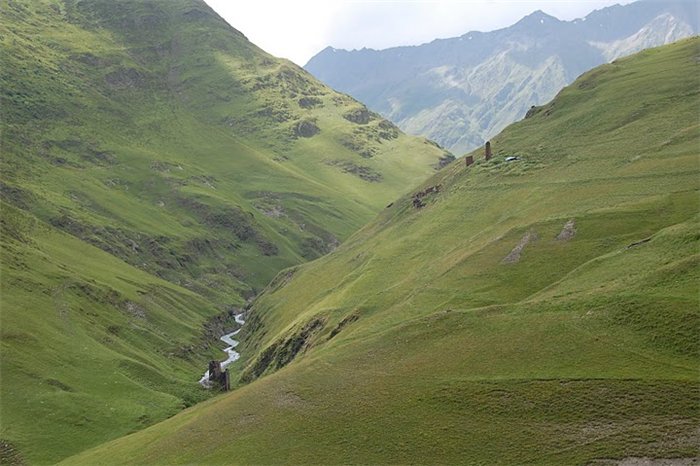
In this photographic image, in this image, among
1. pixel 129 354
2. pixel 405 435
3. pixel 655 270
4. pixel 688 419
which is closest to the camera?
pixel 688 419

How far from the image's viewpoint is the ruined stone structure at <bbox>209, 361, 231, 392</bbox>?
107m

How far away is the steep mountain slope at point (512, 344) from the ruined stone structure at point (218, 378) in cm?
691

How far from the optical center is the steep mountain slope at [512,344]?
1885 inches

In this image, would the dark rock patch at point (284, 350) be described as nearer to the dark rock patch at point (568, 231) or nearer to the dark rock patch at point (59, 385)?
the dark rock patch at point (59, 385)

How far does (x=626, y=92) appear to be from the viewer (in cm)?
14075

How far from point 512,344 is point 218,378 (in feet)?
211

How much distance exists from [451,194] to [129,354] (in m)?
69.6

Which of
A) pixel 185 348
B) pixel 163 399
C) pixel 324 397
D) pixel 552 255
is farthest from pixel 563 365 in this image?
pixel 185 348

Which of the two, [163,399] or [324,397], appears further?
[163,399]

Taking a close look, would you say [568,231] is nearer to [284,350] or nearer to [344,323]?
[344,323]

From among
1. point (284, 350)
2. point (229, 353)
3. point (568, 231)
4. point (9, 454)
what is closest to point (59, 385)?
point (9, 454)

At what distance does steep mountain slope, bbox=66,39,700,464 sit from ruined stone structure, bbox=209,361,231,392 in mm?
6913

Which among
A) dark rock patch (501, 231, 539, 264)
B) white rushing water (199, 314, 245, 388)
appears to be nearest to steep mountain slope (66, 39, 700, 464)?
dark rock patch (501, 231, 539, 264)

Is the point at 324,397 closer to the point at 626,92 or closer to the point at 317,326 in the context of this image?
the point at 317,326
